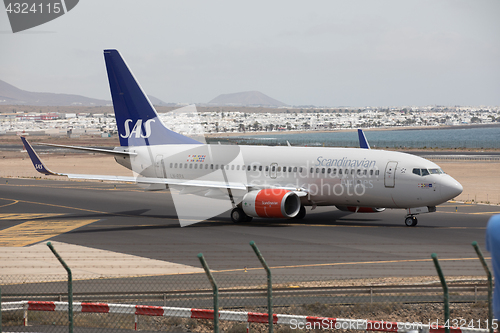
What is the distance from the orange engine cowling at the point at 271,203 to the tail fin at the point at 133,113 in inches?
352

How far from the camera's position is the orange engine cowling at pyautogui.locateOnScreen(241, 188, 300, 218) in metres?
31.1

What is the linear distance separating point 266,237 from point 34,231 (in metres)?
12.7

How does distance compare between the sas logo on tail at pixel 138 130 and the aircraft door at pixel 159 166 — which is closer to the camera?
the aircraft door at pixel 159 166

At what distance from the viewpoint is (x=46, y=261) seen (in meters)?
23.5

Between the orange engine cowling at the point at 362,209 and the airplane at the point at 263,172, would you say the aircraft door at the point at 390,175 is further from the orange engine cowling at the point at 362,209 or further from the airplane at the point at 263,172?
the orange engine cowling at the point at 362,209

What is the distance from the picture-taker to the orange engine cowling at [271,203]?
31078 mm

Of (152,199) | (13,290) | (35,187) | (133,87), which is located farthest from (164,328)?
(35,187)

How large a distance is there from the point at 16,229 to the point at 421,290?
76.6 feet

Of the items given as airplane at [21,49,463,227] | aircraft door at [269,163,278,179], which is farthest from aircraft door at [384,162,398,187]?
aircraft door at [269,163,278,179]

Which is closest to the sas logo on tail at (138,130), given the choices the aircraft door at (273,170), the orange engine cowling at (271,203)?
the aircraft door at (273,170)

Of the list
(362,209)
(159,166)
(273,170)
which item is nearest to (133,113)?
(159,166)

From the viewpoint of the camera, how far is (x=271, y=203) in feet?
102

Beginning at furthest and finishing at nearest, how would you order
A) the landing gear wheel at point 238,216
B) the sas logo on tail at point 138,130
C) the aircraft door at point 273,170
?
the sas logo on tail at point 138,130
the aircraft door at point 273,170
the landing gear wheel at point 238,216

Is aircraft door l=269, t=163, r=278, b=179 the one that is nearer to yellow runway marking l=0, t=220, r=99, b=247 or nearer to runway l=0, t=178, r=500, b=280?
runway l=0, t=178, r=500, b=280
